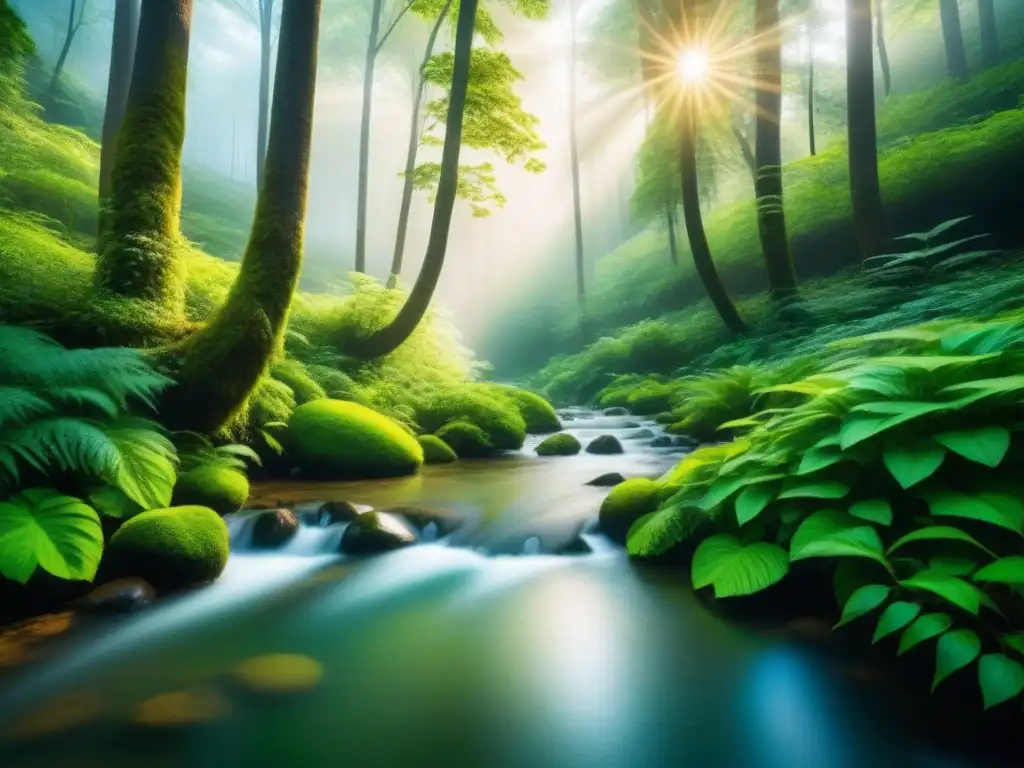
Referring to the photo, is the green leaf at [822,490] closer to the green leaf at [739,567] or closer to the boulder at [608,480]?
the green leaf at [739,567]

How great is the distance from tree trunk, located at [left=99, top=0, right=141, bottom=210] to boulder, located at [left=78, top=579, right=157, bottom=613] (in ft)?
26.9

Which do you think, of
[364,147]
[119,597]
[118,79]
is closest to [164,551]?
[119,597]

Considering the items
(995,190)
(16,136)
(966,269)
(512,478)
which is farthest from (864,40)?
(16,136)

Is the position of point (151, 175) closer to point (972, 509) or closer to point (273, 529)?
point (273, 529)

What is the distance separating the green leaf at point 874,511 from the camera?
89.5 inches

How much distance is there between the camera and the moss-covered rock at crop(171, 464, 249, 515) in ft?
14.8

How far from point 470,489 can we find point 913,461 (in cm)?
436

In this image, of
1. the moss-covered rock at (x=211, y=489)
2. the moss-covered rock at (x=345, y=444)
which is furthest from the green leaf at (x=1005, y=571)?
the moss-covered rock at (x=345, y=444)

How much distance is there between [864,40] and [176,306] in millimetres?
11845

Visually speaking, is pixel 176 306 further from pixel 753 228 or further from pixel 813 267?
pixel 753 228

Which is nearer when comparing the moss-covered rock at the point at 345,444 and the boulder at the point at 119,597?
the boulder at the point at 119,597

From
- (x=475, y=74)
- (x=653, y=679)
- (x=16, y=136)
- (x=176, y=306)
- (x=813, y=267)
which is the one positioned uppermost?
(x=475, y=74)

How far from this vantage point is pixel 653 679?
2.57 metres

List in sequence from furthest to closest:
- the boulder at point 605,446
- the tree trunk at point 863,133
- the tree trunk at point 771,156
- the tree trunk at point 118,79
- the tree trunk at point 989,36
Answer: the tree trunk at point 989,36
the tree trunk at point 771,156
the tree trunk at point 863,133
the tree trunk at point 118,79
the boulder at point 605,446
